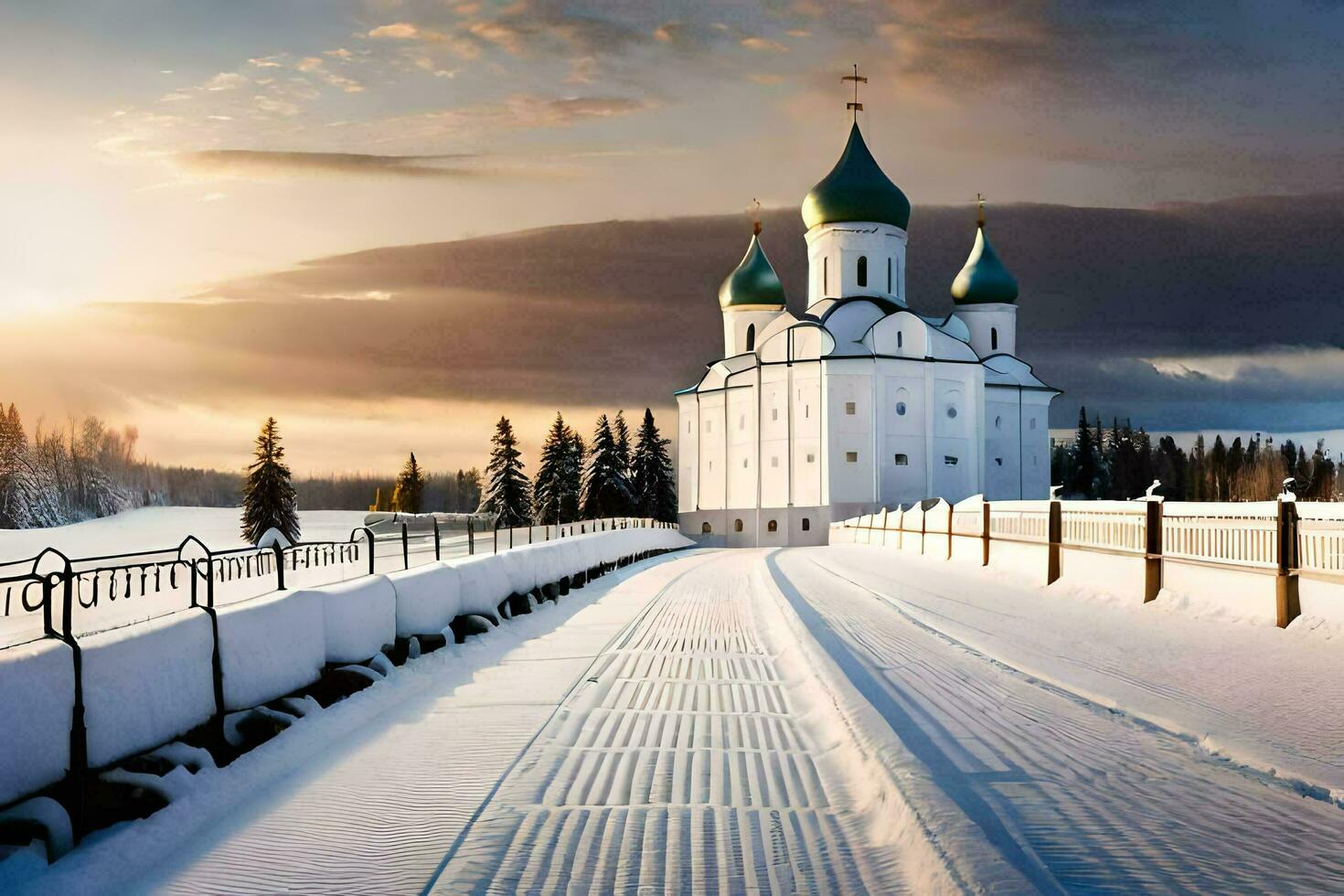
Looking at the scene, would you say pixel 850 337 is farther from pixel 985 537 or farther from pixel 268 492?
pixel 985 537

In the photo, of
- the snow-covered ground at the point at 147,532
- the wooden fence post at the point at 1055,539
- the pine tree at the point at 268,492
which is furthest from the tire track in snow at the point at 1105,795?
the pine tree at the point at 268,492

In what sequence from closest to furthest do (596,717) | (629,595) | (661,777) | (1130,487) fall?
(661,777)
(596,717)
(629,595)
(1130,487)

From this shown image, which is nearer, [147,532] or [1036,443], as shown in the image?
[147,532]

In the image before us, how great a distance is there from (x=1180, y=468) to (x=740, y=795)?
155 metres

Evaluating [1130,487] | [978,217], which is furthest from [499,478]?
[1130,487]

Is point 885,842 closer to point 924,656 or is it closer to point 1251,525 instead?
point 924,656

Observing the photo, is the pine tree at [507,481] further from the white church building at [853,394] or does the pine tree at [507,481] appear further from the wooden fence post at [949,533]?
the wooden fence post at [949,533]

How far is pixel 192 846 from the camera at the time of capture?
5.52 meters

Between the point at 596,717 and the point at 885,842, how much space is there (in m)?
3.39

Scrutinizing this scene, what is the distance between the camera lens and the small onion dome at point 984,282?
77.9m

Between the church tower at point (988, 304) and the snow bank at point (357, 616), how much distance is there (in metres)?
71.1

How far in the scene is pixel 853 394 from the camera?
6638 cm

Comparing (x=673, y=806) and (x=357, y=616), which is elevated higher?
(x=357, y=616)

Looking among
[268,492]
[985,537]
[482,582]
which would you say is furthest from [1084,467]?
[482,582]
